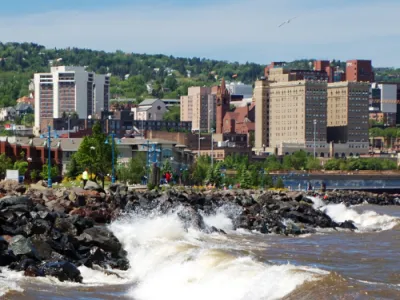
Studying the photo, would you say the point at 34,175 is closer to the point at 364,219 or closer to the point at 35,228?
the point at 364,219

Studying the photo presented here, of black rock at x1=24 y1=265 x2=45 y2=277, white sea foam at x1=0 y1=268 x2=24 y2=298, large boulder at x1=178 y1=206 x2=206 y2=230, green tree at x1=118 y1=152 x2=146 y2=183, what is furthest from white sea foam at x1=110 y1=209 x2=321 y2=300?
green tree at x1=118 y1=152 x2=146 y2=183

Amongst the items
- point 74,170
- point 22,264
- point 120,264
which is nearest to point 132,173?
point 74,170

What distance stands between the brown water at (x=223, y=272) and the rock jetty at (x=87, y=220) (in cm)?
96

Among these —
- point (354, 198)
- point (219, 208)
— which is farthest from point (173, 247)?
point (354, 198)

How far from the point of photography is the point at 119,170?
360 ft

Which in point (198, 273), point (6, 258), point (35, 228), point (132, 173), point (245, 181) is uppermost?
point (35, 228)

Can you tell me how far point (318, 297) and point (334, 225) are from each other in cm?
3708

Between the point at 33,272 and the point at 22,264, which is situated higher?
the point at 22,264

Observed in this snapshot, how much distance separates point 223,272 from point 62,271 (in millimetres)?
4397

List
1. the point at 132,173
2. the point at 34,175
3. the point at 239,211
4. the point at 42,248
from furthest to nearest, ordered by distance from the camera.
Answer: the point at 132,173, the point at 34,175, the point at 239,211, the point at 42,248

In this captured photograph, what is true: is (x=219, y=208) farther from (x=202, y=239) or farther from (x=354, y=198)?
(x=354, y=198)

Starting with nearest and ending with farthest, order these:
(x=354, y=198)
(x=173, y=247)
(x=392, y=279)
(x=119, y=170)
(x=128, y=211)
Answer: (x=392, y=279)
(x=173, y=247)
(x=128, y=211)
(x=119, y=170)
(x=354, y=198)

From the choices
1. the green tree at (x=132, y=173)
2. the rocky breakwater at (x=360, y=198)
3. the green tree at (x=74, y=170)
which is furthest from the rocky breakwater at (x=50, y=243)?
the rocky breakwater at (x=360, y=198)

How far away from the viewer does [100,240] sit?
38.2 m
